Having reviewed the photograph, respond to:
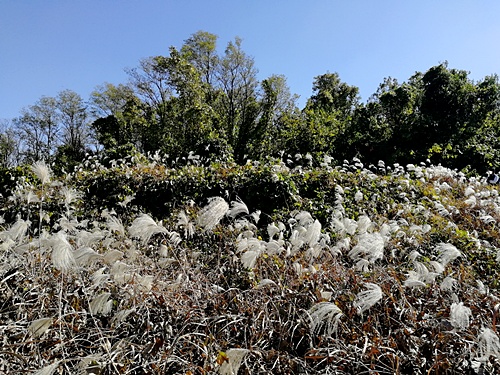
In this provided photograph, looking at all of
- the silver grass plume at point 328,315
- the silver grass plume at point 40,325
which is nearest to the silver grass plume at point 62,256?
the silver grass plume at point 40,325

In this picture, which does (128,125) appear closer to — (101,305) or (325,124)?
(325,124)

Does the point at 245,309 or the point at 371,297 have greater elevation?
the point at 371,297

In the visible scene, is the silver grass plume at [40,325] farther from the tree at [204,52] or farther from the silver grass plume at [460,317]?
the tree at [204,52]

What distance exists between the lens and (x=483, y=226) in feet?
17.9

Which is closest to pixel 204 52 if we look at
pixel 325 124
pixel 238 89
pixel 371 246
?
pixel 238 89

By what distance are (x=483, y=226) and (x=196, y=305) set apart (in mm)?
4684

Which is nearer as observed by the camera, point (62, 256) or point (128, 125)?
point (62, 256)

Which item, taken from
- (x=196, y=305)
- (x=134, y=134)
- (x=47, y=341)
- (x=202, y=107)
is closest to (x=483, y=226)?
(x=196, y=305)

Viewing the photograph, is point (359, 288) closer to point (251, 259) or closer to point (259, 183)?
point (251, 259)

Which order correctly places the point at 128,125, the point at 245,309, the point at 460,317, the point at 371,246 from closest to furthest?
the point at 460,317
the point at 245,309
the point at 371,246
the point at 128,125

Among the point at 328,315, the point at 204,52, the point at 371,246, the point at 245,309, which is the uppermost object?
the point at 204,52

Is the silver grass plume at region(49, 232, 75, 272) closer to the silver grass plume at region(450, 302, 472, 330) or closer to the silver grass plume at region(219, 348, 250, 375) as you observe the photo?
the silver grass plume at region(219, 348, 250, 375)

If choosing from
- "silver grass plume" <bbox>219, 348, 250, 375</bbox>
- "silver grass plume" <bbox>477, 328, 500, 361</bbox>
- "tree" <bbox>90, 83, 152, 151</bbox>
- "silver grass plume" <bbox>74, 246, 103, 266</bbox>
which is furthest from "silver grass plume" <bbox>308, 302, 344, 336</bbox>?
"tree" <bbox>90, 83, 152, 151</bbox>

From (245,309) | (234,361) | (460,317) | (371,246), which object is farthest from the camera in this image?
(371,246)
